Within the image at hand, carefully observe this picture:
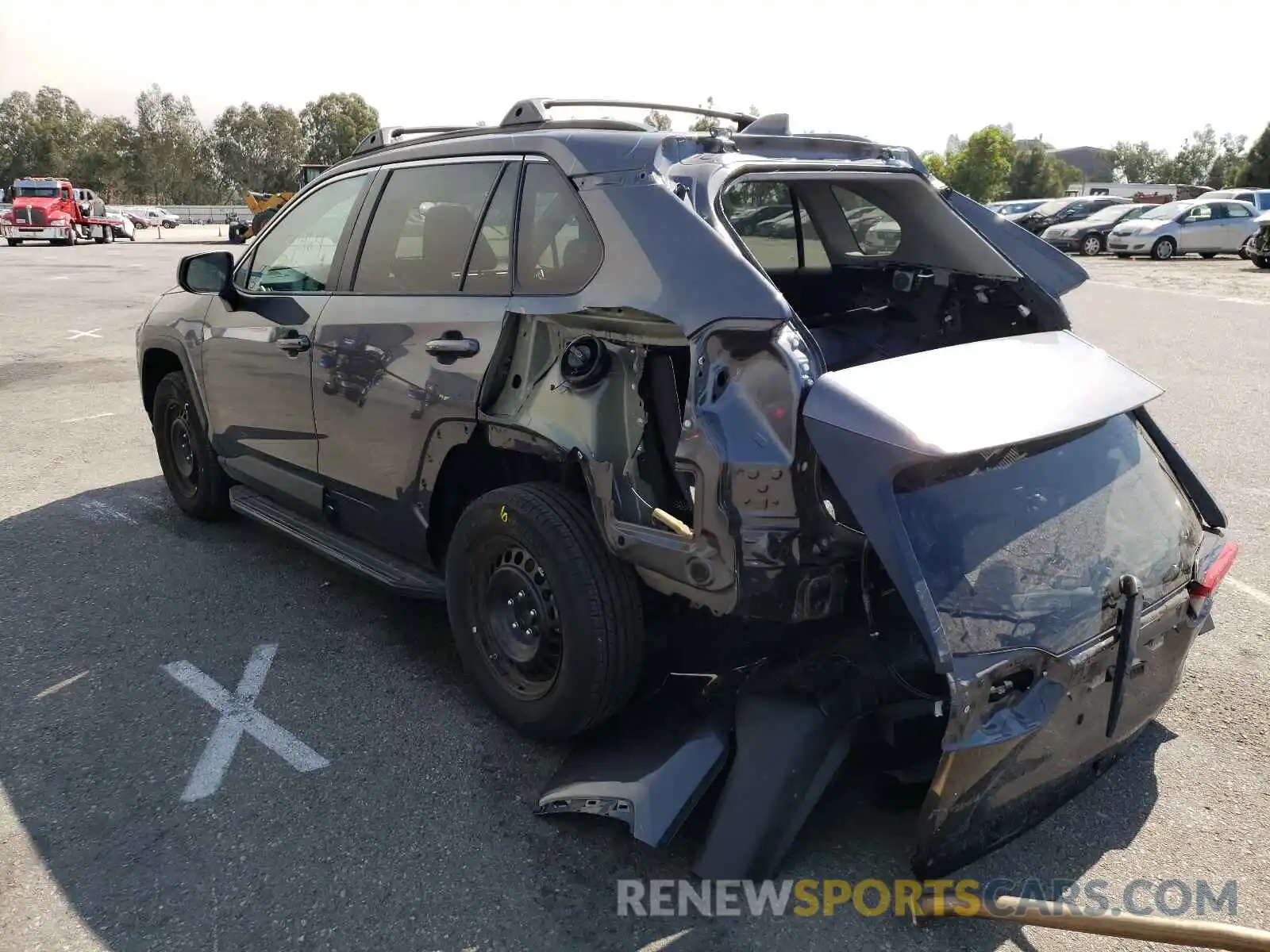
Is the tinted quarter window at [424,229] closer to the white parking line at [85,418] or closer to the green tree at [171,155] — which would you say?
the white parking line at [85,418]

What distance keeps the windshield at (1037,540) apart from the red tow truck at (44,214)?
4086 cm

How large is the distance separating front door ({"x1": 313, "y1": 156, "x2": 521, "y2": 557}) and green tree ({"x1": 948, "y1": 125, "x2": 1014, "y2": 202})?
194 ft

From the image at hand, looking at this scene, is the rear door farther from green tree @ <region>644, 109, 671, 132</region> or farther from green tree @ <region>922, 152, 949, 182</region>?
green tree @ <region>644, 109, 671, 132</region>

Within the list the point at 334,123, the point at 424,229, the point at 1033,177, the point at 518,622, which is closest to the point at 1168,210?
the point at 424,229

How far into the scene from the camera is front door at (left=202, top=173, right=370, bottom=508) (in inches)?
165

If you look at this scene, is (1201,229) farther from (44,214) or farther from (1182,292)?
(44,214)

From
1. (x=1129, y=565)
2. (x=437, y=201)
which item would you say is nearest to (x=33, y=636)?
(x=437, y=201)

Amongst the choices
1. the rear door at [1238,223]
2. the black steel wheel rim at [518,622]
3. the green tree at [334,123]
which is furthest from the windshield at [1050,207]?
the green tree at [334,123]

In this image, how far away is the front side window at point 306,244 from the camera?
4.21m

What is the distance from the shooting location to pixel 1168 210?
2927 cm

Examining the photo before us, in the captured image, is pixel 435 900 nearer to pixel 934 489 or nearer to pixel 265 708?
pixel 265 708

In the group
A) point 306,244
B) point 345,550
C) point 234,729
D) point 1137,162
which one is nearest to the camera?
point 234,729

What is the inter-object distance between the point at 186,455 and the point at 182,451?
0.06m

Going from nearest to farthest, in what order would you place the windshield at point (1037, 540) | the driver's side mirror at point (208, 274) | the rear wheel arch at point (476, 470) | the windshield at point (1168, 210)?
1. the windshield at point (1037, 540)
2. the rear wheel arch at point (476, 470)
3. the driver's side mirror at point (208, 274)
4. the windshield at point (1168, 210)
